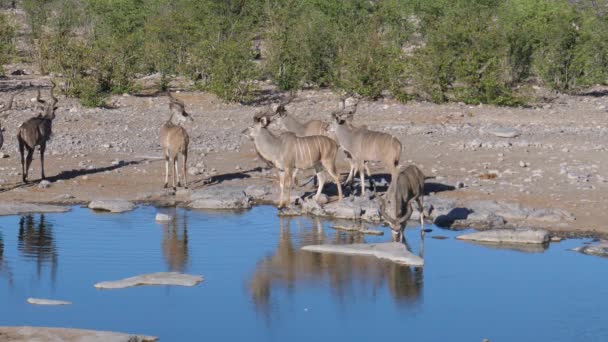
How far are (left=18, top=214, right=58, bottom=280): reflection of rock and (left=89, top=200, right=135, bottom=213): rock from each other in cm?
80

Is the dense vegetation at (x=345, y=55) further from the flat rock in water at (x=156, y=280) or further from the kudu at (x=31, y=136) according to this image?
the flat rock in water at (x=156, y=280)

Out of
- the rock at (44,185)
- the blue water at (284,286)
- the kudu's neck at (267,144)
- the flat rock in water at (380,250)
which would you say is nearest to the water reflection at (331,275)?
the blue water at (284,286)

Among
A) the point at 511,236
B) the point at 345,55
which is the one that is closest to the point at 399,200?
the point at 511,236

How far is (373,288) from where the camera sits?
10688mm

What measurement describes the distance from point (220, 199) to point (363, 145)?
214 centimetres

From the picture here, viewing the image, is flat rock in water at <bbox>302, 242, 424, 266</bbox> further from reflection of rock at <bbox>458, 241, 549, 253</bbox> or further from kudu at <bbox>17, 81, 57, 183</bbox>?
kudu at <bbox>17, 81, 57, 183</bbox>

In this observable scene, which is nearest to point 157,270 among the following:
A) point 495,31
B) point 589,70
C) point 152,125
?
point 152,125

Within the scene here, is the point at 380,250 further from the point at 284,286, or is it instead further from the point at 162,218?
the point at 162,218

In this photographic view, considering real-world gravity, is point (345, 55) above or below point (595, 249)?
above

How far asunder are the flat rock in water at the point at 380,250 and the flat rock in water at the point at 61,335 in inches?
144

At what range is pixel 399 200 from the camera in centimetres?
1240

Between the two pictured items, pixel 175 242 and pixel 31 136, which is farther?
pixel 31 136

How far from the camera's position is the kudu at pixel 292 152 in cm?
1468

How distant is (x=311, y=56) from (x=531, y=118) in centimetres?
686
